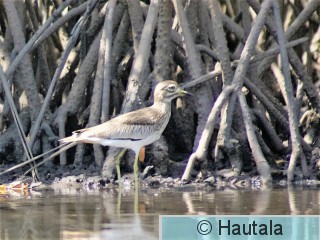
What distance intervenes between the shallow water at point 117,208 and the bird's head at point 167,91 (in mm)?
1145

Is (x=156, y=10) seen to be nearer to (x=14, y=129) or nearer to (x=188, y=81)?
(x=188, y=81)

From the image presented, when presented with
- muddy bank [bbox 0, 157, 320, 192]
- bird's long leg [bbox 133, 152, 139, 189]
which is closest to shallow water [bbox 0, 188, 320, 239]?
bird's long leg [bbox 133, 152, 139, 189]

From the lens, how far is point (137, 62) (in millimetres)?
12086

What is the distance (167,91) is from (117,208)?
243 centimetres

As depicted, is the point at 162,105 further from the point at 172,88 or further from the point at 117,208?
the point at 117,208

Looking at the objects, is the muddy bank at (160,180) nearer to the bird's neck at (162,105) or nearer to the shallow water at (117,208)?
the shallow water at (117,208)

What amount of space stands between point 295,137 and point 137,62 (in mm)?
1851

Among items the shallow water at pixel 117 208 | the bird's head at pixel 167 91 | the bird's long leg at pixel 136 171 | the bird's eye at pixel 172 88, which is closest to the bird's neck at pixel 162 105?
the bird's head at pixel 167 91

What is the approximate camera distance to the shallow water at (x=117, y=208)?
8.26 m

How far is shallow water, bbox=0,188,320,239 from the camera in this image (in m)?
8.26

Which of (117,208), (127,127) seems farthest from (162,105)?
(117,208)

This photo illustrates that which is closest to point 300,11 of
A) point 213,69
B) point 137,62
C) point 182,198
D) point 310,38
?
point 310,38

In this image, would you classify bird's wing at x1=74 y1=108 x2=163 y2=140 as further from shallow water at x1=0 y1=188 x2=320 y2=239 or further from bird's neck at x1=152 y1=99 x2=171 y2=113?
shallow water at x1=0 y1=188 x2=320 y2=239

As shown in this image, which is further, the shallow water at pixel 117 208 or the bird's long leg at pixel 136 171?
the bird's long leg at pixel 136 171
